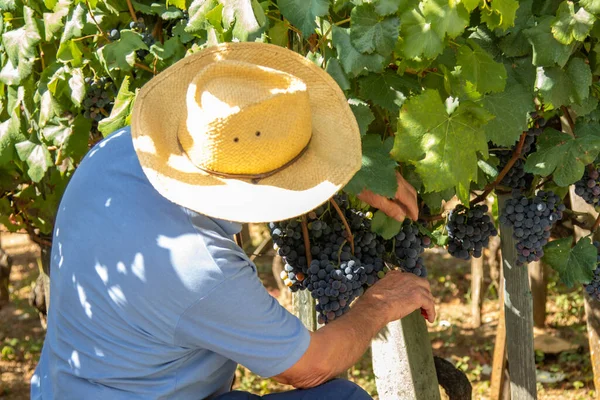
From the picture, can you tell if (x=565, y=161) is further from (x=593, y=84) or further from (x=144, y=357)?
(x=144, y=357)

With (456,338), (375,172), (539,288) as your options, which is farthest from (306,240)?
(456,338)

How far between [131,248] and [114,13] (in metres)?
Answer: 1.17

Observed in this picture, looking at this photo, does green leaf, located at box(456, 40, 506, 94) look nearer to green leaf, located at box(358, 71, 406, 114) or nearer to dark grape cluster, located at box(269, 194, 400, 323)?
green leaf, located at box(358, 71, 406, 114)

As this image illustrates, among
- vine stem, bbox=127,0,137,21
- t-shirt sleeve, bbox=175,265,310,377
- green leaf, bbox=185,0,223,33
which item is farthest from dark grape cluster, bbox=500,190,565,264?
vine stem, bbox=127,0,137,21

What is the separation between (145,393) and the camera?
6.86 ft

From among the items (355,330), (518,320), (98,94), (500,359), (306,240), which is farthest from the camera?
(500,359)

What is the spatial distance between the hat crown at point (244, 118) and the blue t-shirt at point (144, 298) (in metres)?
0.18

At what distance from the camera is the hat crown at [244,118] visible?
1.80 metres

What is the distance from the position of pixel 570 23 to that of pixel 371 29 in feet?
1.59

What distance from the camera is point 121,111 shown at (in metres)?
2.54

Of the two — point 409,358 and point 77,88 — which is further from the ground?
point 77,88

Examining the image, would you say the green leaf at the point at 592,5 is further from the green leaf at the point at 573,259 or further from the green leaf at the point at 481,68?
the green leaf at the point at 573,259

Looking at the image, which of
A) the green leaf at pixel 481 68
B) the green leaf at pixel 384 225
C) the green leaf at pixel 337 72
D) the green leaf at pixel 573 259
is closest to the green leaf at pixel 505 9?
the green leaf at pixel 481 68

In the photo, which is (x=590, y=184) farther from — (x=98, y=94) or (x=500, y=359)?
(x=500, y=359)
